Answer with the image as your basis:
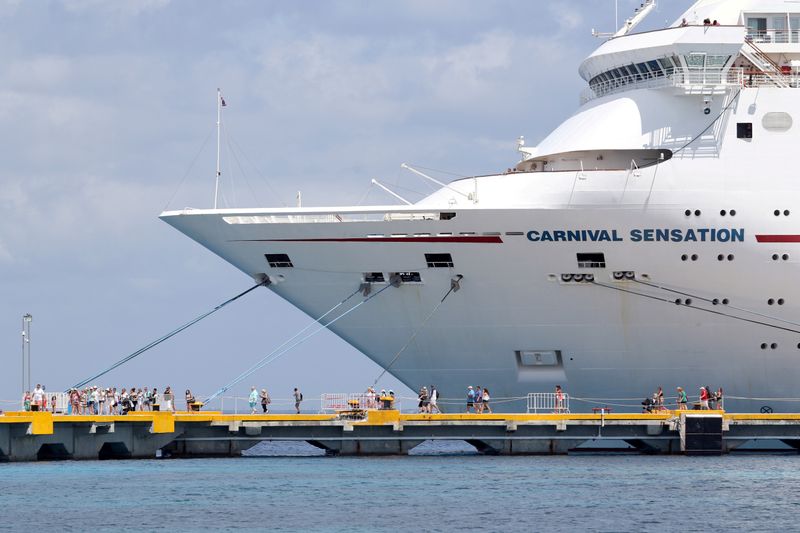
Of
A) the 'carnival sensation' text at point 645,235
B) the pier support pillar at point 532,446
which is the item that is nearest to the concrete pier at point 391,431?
the pier support pillar at point 532,446

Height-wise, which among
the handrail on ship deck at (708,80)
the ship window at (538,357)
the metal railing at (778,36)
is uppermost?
the metal railing at (778,36)

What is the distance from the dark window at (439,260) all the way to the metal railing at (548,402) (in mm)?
4158

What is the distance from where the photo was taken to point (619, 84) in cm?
4316

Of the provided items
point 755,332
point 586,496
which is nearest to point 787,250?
point 755,332

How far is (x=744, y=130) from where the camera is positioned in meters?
40.3

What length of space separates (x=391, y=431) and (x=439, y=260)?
461 cm

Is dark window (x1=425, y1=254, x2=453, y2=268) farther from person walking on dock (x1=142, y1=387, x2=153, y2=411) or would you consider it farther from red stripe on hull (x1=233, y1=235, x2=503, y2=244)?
person walking on dock (x1=142, y1=387, x2=153, y2=411)

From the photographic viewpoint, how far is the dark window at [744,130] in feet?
132

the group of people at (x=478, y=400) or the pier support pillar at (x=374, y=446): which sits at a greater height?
the group of people at (x=478, y=400)

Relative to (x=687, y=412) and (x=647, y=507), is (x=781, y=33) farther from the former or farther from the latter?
(x=647, y=507)

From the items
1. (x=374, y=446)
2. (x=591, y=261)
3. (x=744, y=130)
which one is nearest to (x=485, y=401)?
(x=374, y=446)

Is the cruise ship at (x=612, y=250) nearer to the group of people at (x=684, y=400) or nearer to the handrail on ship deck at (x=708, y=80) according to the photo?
the handrail on ship deck at (x=708, y=80)

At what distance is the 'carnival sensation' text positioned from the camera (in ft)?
129

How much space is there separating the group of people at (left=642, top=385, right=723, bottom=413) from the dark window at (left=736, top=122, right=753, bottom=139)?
650 centimetres
